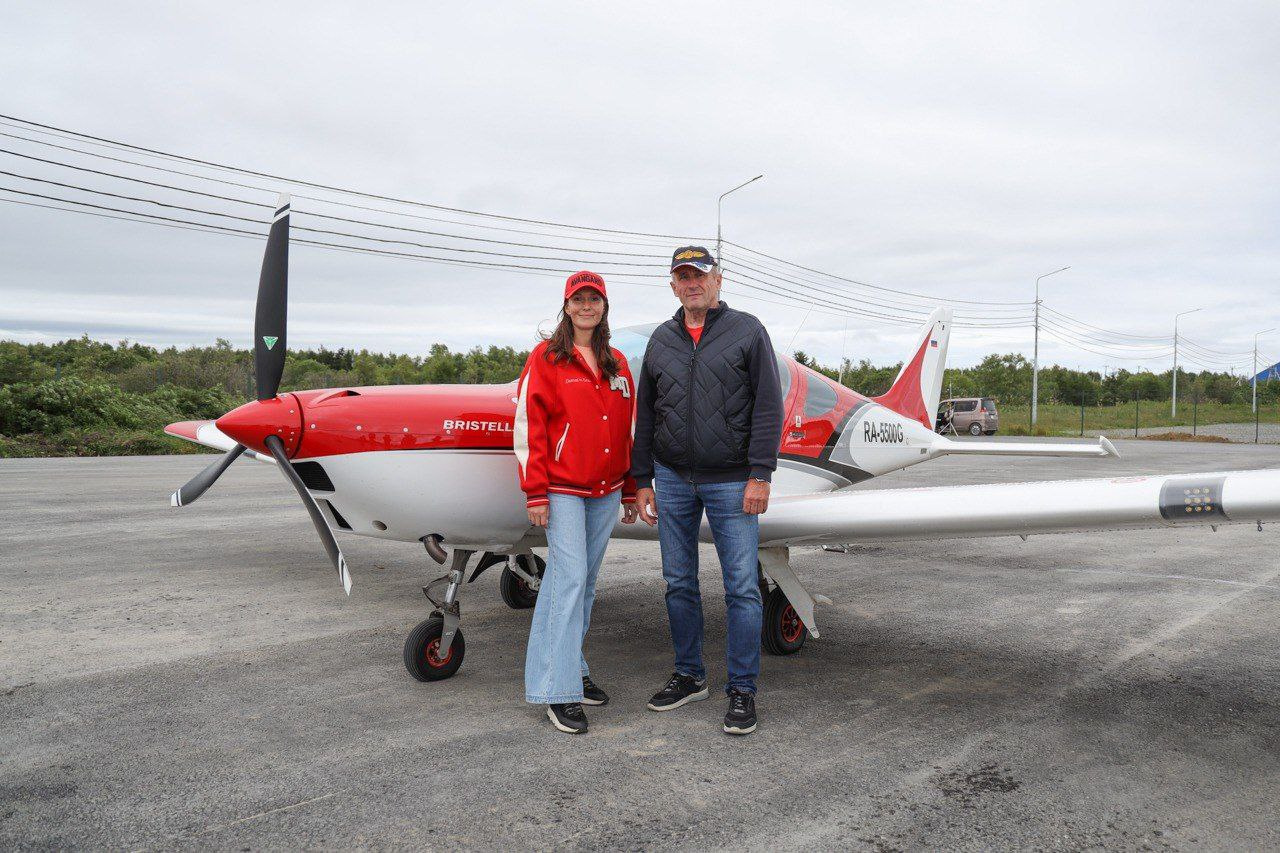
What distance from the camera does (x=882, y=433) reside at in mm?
6332

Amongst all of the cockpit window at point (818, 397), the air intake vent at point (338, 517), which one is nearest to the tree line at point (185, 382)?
the cockpit window at point (818, 397)

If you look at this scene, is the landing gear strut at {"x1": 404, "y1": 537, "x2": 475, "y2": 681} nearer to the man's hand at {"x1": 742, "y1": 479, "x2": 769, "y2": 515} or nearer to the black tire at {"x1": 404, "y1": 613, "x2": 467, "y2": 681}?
the black tire at {"x1": 404, "y1": 613, "x2": 467, "y2": 681}

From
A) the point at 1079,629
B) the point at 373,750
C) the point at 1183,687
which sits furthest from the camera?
the point at 1079,629

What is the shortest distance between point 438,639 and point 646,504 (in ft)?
4.11

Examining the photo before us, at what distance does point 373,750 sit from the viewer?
10.6ft

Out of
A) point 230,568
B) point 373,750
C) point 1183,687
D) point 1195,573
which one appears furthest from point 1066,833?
point 230,568

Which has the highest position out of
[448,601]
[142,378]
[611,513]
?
[142,378]

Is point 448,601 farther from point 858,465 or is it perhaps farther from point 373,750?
point 858,465

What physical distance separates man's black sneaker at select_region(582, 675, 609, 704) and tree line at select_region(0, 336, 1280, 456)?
3.03 meters

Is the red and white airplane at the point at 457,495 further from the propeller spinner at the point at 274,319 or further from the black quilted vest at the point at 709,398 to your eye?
the black quilted vest at the point at 709,398

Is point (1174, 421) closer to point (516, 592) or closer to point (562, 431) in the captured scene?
point (516, 592)

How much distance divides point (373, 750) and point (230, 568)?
399cm

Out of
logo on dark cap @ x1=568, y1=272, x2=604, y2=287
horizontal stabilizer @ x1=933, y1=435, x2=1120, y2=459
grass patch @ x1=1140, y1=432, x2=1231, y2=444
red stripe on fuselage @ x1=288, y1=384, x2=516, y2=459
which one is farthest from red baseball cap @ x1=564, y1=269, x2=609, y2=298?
grass patch @ x1=1140, y1=432, x2=1231, y2=444

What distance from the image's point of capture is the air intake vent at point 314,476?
3840 millimetres
